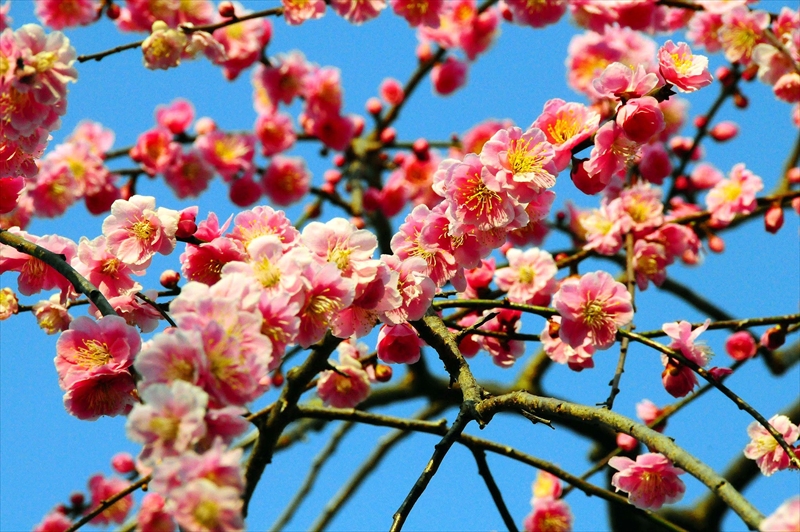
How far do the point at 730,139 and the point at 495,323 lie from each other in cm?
249

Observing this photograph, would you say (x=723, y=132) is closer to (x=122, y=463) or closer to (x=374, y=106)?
(x=374, y=106)

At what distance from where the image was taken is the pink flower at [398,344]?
1875 millimetres

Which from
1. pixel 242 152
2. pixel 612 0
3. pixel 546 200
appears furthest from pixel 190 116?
pixel 546 200

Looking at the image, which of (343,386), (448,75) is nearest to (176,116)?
(448,75)

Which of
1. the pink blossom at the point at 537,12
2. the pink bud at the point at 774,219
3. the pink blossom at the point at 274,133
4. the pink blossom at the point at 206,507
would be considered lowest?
the pink blossom at the point at 206,507

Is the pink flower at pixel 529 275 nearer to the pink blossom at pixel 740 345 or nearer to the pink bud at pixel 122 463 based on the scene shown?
the pink blossom at pixel 740 345

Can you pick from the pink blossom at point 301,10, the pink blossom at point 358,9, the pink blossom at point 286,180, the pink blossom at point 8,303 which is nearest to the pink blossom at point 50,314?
the pink blossom at point 8,303

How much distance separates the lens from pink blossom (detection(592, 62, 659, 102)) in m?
1.71

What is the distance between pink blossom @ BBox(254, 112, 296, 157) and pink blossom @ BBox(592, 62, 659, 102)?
2.99m

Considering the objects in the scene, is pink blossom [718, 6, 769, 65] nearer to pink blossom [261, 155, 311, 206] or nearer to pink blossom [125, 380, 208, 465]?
pink blossom [261, 155, 311, 206]

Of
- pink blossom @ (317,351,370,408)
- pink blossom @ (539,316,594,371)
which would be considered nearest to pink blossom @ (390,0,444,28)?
pink blossom @ (317,351,370,408)

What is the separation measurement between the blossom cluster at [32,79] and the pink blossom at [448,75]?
373 centimetres

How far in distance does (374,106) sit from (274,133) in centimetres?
55

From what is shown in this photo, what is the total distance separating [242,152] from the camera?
436 centimetres
